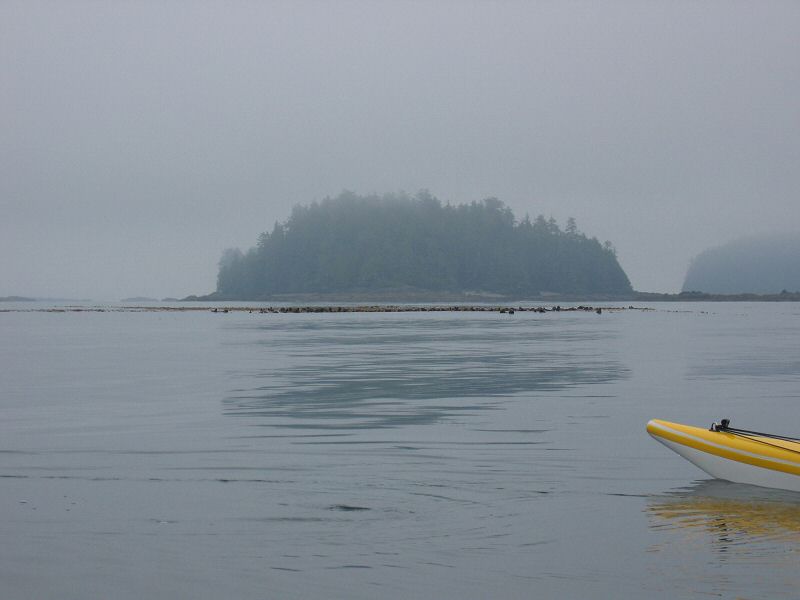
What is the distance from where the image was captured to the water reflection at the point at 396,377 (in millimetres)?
29234

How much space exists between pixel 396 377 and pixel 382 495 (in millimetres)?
24438

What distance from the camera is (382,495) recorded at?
17031 mm

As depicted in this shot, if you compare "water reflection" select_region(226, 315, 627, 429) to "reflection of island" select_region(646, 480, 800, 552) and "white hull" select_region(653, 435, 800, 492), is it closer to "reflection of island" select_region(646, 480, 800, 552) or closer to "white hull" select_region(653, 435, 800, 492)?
"white hull" select_region(653, 435, 800, 492)

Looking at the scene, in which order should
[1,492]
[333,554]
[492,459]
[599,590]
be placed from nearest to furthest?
[599,590] → [333,554] → [1,492] → [492,459]

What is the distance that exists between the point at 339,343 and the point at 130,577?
5899 centimetres

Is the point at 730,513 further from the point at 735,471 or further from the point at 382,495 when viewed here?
the point at 382,495

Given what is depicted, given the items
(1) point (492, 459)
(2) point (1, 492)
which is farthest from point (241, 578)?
(1) point (492, 459)

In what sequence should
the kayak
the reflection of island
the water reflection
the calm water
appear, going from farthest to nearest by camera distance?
the water reflection < the kayak < the reflection of island < the calm water

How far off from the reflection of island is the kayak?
0.74 ft

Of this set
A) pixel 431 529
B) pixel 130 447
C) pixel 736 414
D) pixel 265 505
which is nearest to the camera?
pixel 431 529

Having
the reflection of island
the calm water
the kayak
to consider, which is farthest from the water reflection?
the reflection of island

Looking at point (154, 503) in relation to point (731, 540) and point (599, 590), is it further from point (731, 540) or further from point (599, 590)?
point (731, 540)

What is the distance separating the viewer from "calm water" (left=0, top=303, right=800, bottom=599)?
12.5 m

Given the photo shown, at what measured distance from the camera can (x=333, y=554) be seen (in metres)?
13.5
